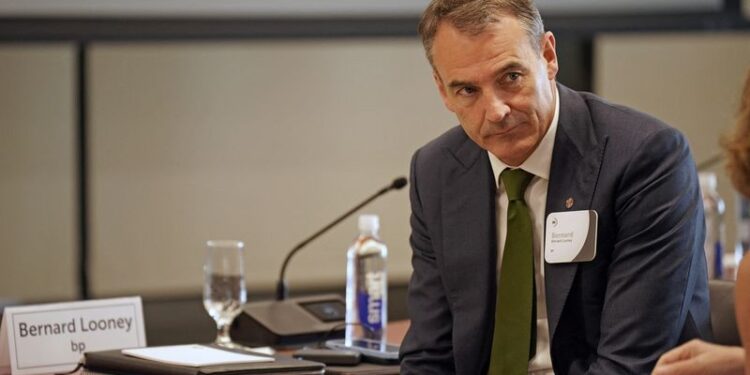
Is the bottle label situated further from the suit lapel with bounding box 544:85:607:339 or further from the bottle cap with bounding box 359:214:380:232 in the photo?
the suit lapel with bounding box 544:85:607:339

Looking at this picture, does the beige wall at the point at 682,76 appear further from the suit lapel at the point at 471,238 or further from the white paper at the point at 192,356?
the white paper at the point at 192,356

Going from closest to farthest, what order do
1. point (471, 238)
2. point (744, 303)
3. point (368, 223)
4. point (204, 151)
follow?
point (744, 303)
point (471, 238)
point (368, 223)
point (204, 151)

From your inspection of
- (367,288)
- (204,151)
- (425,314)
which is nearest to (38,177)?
(204,151)

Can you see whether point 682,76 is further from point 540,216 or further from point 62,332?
point 62,332

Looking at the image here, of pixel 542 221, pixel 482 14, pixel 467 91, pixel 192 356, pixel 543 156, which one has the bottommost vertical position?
pixel 192 356

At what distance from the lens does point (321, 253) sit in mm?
6902

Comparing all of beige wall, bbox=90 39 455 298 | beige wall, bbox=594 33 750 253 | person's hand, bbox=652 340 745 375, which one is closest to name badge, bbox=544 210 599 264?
person's hand, bbox=652 340 745 375

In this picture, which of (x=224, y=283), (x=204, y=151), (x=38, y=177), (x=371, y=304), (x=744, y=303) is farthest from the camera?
(x=204, y=151)

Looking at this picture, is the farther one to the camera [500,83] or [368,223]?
[368,223]

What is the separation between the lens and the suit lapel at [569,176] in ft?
8.16

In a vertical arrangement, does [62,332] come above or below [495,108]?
below

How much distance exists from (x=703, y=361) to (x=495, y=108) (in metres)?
0.76

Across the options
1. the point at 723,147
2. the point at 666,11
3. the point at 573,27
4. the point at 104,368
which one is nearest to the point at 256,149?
the point at 573,27

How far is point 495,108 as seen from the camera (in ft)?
8.06
